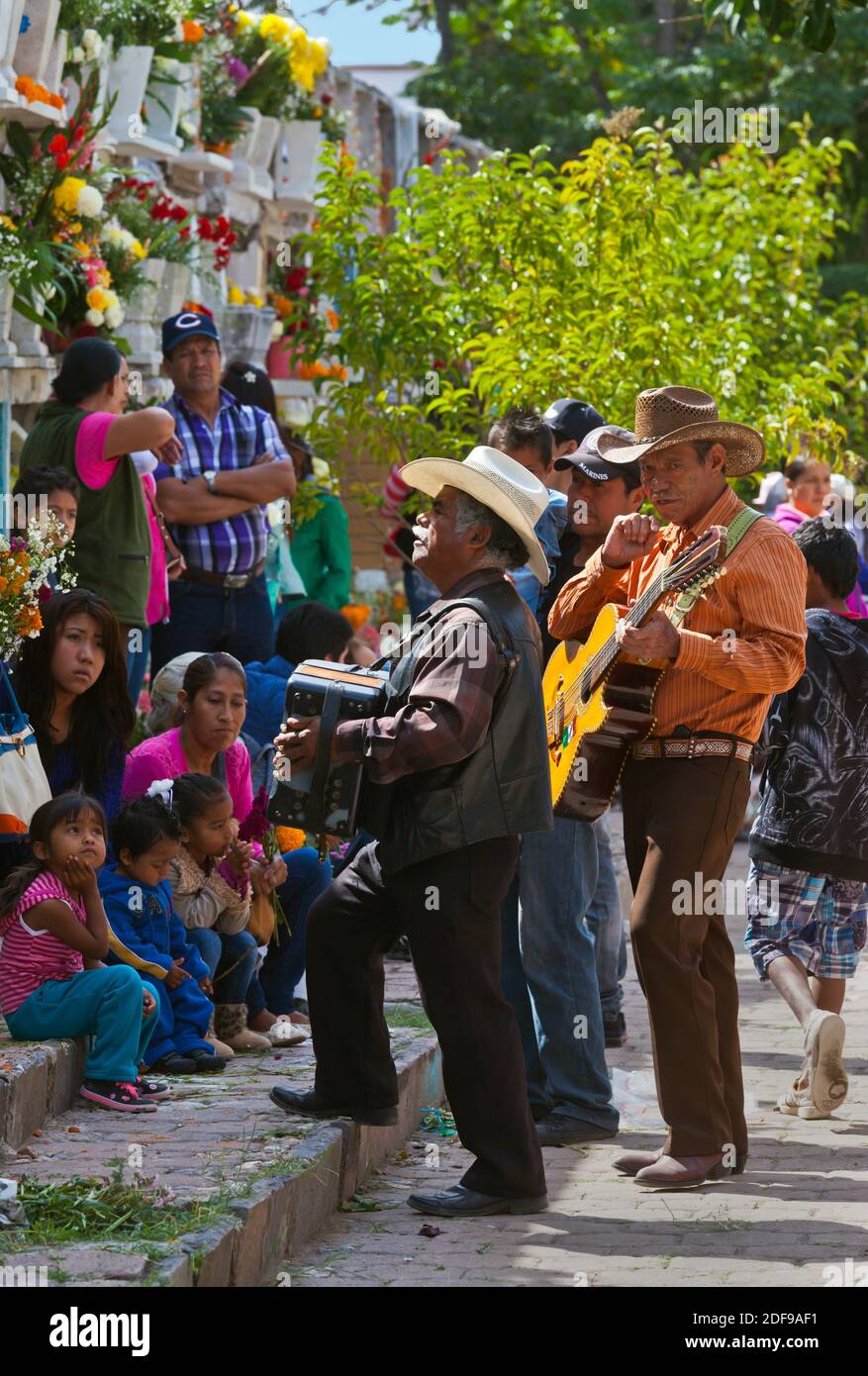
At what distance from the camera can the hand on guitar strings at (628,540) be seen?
661cm

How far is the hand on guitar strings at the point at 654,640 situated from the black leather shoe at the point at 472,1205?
5.02ft

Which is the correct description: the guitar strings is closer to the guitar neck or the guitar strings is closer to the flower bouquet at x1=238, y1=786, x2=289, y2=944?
the guitar neck

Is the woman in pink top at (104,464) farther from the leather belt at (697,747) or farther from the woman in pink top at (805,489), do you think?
the woman in pink top at (805,489)

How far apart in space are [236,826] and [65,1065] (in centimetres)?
134

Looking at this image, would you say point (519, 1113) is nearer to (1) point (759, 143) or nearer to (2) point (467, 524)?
(2) point (467, 524)

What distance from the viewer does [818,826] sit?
7.98 metres

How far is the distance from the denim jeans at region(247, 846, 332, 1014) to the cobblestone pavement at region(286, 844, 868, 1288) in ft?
3.53

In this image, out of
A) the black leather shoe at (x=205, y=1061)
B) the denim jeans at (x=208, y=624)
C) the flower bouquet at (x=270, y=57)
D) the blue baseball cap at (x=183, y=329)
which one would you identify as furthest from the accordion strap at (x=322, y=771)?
the flower bouquet at (x=270, y=57)

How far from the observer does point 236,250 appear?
49.9ft

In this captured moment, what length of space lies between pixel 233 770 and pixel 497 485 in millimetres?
2495

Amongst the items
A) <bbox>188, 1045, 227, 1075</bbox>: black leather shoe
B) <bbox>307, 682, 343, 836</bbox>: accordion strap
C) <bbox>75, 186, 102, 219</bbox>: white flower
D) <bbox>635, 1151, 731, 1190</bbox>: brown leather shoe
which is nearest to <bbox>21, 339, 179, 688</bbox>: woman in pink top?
<bbox>75, 186, 102, 219</bbox>: white flower

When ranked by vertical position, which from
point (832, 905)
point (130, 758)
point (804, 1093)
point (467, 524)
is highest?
point (467, 524)

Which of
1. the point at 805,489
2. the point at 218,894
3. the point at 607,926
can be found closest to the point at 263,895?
the point at 218,894

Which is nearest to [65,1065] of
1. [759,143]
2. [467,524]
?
[467,524]
